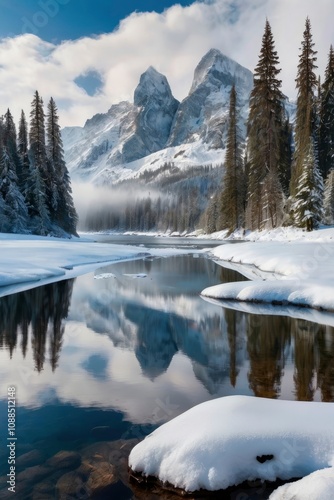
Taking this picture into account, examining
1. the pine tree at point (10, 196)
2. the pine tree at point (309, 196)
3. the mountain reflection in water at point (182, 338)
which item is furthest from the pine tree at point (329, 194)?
the pine tree at point (10, 196)

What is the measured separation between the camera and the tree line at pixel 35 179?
45.0m

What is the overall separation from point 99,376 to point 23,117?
61576mm

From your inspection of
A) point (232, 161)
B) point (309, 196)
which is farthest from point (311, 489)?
point (232, 161)

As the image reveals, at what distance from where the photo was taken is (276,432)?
4.04 metres

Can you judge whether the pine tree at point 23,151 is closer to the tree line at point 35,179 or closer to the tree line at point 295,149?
the tree line at point 35,179

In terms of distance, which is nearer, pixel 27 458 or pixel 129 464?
pixel 129 464

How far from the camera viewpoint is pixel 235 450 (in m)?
3.84

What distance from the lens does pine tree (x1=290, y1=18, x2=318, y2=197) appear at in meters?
35.1

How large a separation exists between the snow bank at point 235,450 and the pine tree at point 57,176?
51.9 m

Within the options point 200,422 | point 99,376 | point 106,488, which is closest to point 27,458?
point 106,488

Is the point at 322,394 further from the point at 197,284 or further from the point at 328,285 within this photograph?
the point at 197,284

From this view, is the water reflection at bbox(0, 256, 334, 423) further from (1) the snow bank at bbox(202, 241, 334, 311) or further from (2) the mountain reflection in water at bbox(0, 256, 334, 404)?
(1) the snow bank at bbox(202, 241, 334, 311)

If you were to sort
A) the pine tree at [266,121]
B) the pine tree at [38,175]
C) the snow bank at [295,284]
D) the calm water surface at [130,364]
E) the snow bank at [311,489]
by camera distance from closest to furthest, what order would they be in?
the snow bank at [311,489] < the calm water surface at [130,364] < the snow bank at [295,284] < the pine tree at [266,121] < the pine tree at [38,175]

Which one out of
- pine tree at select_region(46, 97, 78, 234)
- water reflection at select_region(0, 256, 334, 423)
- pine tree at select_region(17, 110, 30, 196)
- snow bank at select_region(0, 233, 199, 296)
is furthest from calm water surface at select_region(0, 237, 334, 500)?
pine tree at select_region(46, 97, 78, 234)
